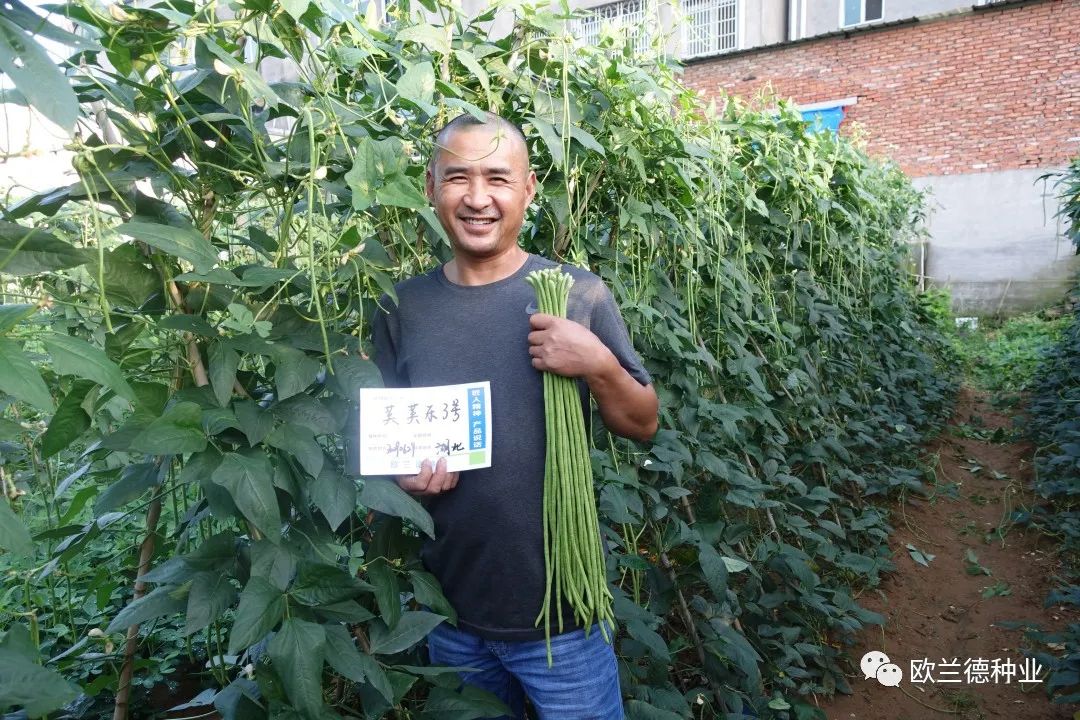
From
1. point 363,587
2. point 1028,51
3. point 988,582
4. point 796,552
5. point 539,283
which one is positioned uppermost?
point 1028,51

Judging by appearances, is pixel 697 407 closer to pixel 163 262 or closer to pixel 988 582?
pixel 163 262

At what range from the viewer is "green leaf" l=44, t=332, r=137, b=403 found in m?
0.87

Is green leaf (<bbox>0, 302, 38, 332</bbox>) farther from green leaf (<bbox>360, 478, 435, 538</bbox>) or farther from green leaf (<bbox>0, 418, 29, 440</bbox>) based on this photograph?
green leaf (<bbox>360, 478, 435, 538</bbox>)

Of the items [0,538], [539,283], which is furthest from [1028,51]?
[0,538]

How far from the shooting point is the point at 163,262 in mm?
1146

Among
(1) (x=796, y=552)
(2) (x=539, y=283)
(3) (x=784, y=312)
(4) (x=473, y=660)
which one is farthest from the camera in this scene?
(3) (x=784, y=312)

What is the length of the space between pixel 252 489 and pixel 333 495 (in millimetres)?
149

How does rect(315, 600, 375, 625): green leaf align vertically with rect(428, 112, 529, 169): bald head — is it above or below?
below

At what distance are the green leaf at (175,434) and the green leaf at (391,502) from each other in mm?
266

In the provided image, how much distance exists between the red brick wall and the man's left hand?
904 cm

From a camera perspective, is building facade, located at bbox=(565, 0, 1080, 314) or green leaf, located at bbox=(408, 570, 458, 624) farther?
building facade, located at bbox=(565, 0, 1080, 314)

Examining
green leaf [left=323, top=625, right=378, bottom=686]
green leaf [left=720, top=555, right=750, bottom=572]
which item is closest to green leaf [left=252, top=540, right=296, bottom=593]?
green leaf [left=323, top=625, right=378, bottom=686]

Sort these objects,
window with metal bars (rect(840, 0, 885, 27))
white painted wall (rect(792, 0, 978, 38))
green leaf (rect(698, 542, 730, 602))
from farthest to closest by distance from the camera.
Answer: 1. window with metal bars (rect(840, 0, 885, 27))
2. white painted wall (rect(792, 0, 978, 38))
3. green leaf (rect(698, 542, 730, 602))

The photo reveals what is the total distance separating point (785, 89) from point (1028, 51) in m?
3.11
